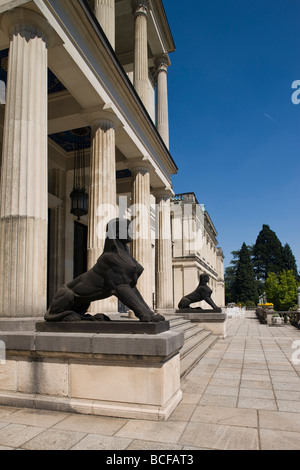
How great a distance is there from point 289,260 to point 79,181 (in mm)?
91479

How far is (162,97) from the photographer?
17469mm

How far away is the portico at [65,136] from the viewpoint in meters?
→ 5.98

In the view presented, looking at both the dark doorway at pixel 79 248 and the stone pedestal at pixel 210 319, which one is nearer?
the stone pedestal at pixel 210 319

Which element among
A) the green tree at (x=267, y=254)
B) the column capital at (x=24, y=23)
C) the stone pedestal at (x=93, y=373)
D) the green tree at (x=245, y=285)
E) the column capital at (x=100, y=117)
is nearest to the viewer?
the stone pedestal at (x=93, y=373)

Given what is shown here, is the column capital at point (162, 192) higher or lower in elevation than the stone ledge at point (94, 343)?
higher

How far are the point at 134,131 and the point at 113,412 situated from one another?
32.3 feet

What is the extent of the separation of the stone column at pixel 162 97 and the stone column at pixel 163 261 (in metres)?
3.28

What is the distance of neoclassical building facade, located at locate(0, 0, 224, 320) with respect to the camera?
6012 mm

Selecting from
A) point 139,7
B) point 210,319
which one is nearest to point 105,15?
point 139,7

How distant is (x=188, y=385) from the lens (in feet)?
20.5

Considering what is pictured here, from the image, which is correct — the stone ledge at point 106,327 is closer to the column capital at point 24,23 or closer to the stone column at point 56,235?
the column capital at point 24,23

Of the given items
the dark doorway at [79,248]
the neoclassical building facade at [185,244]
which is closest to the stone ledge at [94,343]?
the dark doorway at [79,248]

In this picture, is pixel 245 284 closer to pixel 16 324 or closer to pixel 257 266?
pixel 257 266
